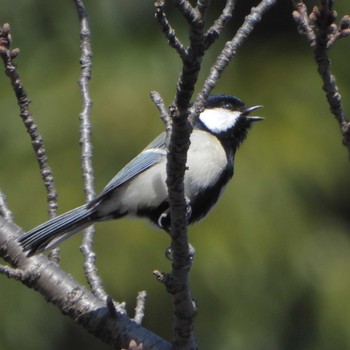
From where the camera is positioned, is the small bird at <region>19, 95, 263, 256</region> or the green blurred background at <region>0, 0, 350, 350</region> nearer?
the small bird at <region>19, 95, 263, 256</region>

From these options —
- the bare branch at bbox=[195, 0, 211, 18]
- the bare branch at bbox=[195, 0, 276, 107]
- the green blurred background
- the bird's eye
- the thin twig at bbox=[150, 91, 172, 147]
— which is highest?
the bare branch at bbox=[195, 0, 211, 18]

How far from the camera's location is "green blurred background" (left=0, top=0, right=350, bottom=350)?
3.55 m

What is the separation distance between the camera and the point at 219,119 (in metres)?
3.03

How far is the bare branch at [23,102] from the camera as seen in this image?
2340 millimetres

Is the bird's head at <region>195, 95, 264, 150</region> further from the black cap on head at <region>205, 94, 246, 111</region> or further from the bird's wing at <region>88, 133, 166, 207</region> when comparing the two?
the bird's wing at <region>88, 133, 166, 207</region>

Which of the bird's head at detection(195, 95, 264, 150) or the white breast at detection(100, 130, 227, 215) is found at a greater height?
the bird's head at detection(195, 95, 264, 150)

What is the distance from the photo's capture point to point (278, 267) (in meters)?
3.68

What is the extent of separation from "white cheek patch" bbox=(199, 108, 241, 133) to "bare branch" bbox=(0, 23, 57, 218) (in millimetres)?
663

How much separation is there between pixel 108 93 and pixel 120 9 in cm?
58

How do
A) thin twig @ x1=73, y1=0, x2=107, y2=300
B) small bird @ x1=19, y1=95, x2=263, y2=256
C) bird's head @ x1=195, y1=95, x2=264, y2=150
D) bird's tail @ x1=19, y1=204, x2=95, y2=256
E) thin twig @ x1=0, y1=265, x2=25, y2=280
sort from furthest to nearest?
bird's head @ x1=195, y1=95, x2=264, y2=150
small bird @ x1=19, y1=95, x2=263, y2=256
thin twig @ x1=73, y1=0, x2=107, y2=300
bird's tail @ x1=19, y1=204, x2=95, y2=256
thin twig @ x1=0, y1=265, x2=25, y2=280

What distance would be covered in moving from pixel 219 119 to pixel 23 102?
2.68ft

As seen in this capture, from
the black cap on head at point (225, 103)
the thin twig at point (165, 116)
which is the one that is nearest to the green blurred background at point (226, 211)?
the black cap on head at point (225, 103)

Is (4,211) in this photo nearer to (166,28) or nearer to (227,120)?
(227,120)

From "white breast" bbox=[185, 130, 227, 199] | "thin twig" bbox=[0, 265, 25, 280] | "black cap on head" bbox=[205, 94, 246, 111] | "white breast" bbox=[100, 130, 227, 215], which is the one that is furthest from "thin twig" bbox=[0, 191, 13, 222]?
"black cap on head" bbox=[205, 94, 246, 111]
